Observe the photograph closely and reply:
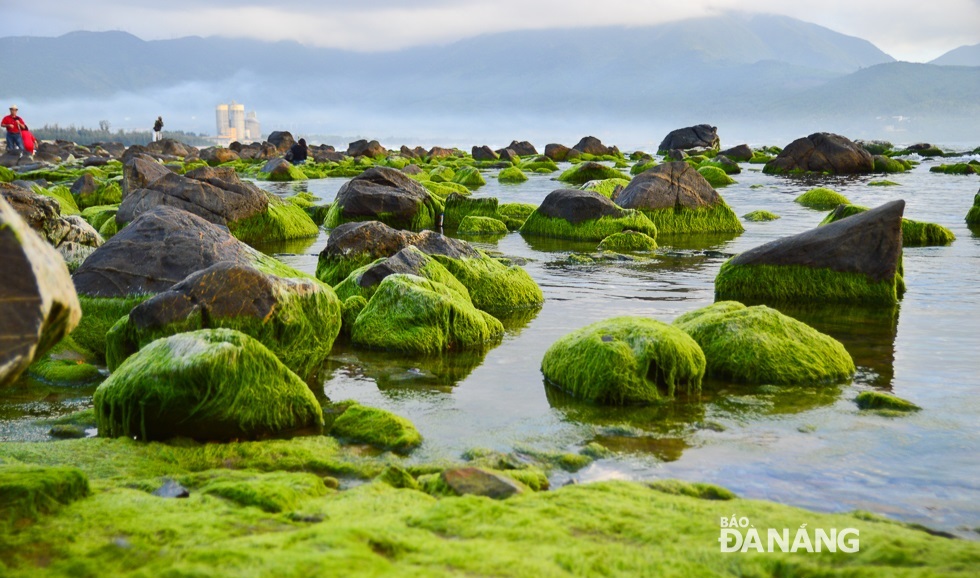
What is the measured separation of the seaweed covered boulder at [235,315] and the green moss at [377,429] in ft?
5.82

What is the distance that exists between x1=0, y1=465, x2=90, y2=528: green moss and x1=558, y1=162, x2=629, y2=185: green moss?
3251cm

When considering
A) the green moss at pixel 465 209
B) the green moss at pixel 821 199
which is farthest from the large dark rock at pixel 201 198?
the green moss at pixel 821 199

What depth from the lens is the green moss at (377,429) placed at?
7543mm

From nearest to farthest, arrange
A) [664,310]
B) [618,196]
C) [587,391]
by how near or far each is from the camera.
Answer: [587,391]
[664,310]
[618,196]

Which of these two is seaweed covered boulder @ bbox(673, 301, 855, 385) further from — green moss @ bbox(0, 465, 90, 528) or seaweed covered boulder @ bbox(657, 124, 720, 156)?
seaweed covered boulder @ bbox(657, 124, 720, 156)

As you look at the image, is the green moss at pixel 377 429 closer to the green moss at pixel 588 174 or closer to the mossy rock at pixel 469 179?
the green moss at pixel 588 174

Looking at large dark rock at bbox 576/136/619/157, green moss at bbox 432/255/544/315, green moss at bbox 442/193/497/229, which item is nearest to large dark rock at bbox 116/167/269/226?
green moss at bbox 442/193/497/229

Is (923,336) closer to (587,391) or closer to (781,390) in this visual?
(781,390)

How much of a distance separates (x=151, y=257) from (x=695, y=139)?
6756 centimetres

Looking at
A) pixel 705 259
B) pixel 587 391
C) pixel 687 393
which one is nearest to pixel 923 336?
pixel 687 393

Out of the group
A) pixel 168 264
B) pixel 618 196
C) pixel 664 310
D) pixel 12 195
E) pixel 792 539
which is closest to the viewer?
pixel 792 539

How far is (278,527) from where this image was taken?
5355mm

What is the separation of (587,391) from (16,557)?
5.41 meters

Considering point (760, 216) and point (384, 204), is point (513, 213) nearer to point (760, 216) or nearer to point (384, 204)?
point (384, 204)
